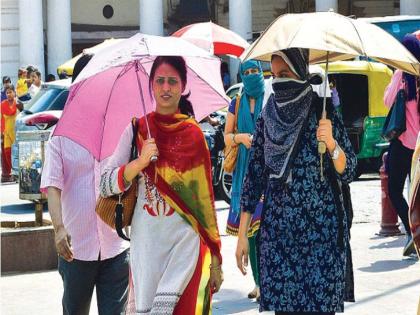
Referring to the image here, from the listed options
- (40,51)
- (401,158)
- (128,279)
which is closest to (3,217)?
(401,158)

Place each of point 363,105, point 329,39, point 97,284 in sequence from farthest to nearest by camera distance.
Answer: point 363,105, point 97,284, point 329,39

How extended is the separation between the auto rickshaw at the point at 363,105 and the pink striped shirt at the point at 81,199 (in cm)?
1192

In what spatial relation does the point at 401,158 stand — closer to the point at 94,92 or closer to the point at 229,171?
the point at 229,171

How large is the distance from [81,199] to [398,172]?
4643mm

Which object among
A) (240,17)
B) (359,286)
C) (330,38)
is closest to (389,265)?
(359,286)

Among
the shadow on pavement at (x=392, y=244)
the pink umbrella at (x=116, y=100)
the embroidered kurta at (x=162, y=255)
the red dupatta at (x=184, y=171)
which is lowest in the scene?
the shadow on pavement at (x=392, y=244)

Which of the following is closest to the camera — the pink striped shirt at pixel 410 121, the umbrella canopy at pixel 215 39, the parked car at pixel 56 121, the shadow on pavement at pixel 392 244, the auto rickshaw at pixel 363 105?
the umbrella canopy at pixel 215 39

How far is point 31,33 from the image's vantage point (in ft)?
115

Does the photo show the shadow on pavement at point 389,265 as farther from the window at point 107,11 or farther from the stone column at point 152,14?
the window at point 107,11

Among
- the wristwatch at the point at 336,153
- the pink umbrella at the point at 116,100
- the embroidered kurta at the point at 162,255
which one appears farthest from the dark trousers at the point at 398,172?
the embroidered kurta at the point at 162,255

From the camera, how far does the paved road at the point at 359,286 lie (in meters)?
7.87

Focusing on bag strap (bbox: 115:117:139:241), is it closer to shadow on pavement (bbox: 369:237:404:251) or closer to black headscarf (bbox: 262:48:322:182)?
black headscarf (bbox: 262:48:322:182)

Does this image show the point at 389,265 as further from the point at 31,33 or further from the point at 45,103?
the point at 31,33

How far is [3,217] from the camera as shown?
13570mm
